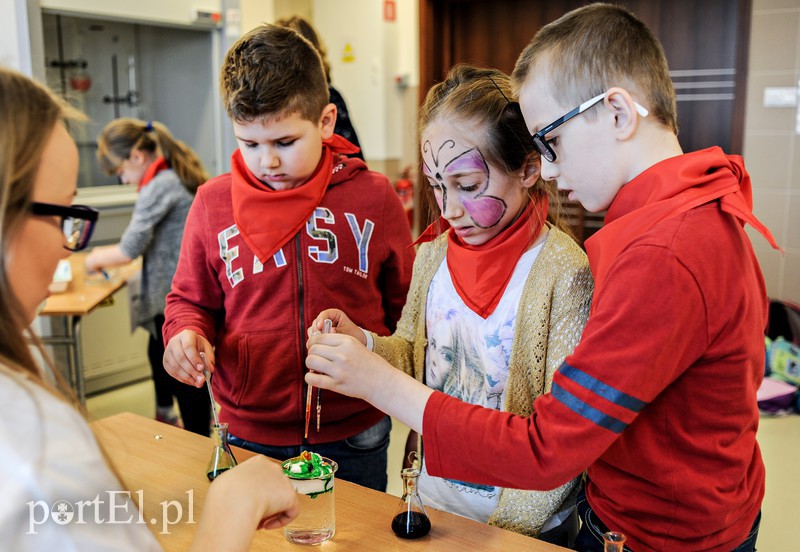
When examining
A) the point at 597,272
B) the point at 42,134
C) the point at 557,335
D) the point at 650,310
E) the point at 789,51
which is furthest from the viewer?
the point at 789,51

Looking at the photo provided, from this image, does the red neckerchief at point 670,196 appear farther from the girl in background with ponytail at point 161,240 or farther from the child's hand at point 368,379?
the girl in background with ponytail at point 161,240

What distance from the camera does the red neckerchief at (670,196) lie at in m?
0.94

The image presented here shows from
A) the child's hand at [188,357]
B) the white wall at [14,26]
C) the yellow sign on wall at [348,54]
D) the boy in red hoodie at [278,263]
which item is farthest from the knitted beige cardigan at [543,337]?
the yellow sign on wall at [348,54]

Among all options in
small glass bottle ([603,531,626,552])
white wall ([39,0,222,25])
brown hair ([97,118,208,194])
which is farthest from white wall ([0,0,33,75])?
small glass bottle ([603,531,626,552])

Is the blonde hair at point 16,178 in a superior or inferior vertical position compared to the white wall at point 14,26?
inferior

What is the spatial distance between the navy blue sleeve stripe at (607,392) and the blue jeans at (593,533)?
26 cm

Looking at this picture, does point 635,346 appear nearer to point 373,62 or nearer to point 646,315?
point 646,315

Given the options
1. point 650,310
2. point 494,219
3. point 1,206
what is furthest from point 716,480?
point 1,206

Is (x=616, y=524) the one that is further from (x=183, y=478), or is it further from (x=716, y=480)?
(x=183, y=478)

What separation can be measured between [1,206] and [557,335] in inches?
33.4

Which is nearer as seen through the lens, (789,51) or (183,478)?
(183,478)

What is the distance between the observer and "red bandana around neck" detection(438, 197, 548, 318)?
4.30 feet

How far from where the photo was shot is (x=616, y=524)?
1043 mm

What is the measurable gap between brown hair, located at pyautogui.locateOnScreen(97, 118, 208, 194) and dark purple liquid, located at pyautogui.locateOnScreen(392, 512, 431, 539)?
2408 mm
